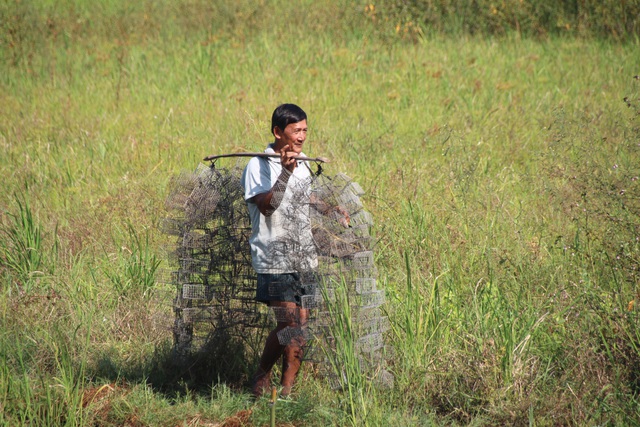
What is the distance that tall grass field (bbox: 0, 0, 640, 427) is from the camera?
354cm

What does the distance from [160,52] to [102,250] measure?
16.4 feet

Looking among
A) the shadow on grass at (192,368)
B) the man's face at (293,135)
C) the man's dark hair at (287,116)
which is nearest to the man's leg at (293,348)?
the shadow on grass at (192,368)

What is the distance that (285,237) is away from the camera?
349 cm

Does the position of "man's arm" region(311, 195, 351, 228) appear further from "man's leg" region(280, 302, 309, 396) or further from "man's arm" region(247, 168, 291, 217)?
"man's leg" region(280, 302, 309, 396)

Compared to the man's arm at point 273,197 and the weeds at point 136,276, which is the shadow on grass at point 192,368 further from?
the man's arm at point 273,197

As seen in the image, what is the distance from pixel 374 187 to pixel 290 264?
2.40 meters

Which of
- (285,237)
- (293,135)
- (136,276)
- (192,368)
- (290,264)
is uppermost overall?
(293,135)

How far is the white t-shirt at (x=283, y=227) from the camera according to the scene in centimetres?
349

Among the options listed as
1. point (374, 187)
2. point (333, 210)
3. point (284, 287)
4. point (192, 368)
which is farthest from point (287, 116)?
point (374, 187)

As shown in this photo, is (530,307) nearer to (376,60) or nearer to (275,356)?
(275,356)

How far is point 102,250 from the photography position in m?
5.26

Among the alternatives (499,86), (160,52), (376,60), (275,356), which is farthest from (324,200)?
(160,52)

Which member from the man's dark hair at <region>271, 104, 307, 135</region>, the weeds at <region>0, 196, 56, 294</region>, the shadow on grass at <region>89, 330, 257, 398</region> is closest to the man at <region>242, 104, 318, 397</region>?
the man's dark hair at <region>271, 104, 307, 135</region>

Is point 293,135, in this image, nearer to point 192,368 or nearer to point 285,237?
point 285,237
